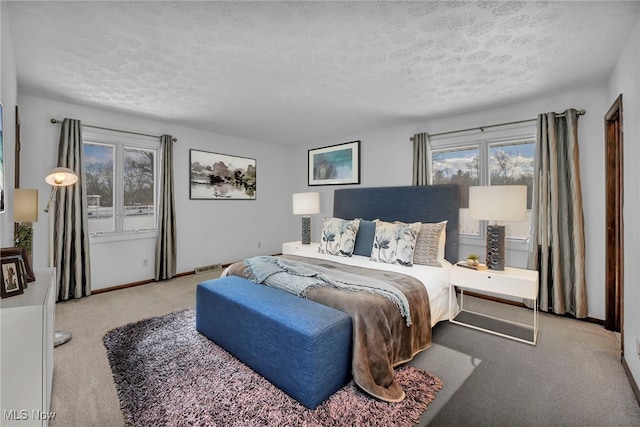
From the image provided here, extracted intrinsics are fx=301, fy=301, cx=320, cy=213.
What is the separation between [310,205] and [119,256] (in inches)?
112

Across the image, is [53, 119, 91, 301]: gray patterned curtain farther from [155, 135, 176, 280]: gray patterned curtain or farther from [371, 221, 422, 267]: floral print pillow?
[371, 221, 422, 267]: floral print pillow

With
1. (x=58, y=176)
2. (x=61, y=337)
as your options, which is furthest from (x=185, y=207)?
(x=61, y=337)

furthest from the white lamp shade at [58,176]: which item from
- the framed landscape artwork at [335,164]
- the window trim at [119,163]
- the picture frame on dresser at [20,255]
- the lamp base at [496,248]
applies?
the lamp base at [496,248]

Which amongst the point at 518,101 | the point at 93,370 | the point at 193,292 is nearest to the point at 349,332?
the point at 93,370

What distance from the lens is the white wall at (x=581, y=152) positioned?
10.3ft

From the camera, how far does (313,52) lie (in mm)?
2420

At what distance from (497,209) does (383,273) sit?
1.27m

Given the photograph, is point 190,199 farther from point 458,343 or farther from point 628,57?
point 628,57

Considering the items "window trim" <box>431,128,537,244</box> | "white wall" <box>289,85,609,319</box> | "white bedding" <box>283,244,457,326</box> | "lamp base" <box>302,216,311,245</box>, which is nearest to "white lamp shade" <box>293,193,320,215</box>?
"lamp base" <box>302,216,311,245</box>

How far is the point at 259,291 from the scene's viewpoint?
250cm

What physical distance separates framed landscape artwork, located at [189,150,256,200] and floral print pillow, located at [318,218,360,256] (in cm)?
229

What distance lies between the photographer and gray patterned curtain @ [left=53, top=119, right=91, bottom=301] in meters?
3.61

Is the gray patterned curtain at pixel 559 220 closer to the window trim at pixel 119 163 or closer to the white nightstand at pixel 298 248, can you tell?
the white nightstand at pixel 298 248

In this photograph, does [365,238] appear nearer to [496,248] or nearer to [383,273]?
[383,273]
